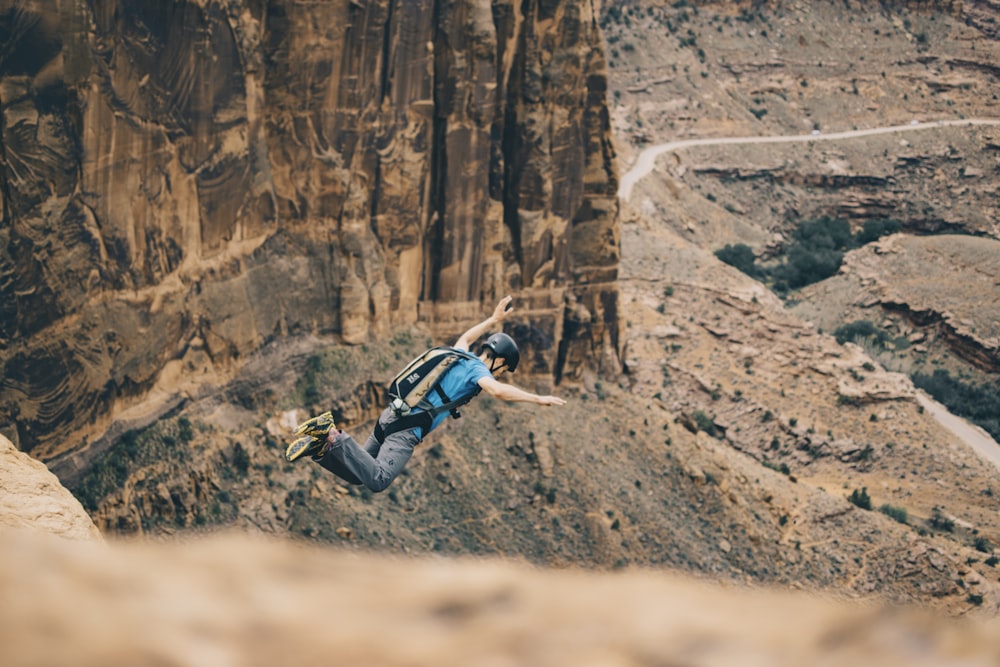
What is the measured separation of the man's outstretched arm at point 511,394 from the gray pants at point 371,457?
1813mm

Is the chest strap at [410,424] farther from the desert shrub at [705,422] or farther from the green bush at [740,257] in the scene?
the green bush at [740,257]

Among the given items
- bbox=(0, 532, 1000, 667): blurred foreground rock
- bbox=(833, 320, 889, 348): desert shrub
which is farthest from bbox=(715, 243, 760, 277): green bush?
bbox=(0, 532, 1000, 667): blurred foreground rock

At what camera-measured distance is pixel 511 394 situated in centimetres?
1441

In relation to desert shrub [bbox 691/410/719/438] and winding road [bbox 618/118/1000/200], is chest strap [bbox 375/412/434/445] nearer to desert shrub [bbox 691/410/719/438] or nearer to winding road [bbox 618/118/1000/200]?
desert shrub [bbox 691/410/719/438]

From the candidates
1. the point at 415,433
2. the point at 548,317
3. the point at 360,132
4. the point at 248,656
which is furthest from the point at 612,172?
the point at 248,656

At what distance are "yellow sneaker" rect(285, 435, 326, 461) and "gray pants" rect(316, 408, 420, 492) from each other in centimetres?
18

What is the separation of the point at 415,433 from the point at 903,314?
2917 inches

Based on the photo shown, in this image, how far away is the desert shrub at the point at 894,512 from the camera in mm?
55469

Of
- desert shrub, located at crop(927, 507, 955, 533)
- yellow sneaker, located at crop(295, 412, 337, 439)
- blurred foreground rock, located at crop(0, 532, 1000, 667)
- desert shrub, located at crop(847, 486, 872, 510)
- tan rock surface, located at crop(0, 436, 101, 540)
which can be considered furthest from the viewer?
desert shrub, located at crop(847, 486, 872, 510)

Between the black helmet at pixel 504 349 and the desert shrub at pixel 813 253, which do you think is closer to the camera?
the black helmet at pixel 504 349

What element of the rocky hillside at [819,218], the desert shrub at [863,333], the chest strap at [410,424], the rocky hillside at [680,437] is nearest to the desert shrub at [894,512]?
the rocky hillside at [819,218]

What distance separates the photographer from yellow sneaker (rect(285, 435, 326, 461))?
49.3 ft

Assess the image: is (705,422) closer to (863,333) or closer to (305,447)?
(863,333)

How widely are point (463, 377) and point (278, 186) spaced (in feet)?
82.8
